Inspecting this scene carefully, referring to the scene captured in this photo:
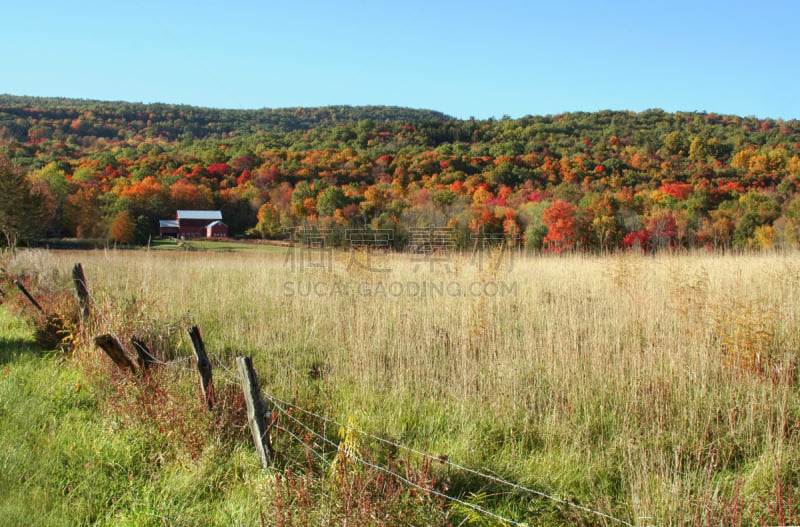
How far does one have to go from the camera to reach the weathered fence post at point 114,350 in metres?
3.62

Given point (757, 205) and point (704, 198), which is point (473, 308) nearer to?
point (757, 205)

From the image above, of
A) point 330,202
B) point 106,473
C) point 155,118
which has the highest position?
point 155,118

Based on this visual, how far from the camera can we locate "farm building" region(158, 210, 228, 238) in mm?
30078

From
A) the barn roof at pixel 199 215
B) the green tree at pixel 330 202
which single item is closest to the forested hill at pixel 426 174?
the green tree at pixel 330 202

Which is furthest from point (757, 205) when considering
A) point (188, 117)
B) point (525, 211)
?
point (188, 117)

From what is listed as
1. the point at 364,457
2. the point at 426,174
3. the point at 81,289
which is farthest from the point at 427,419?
the point at 426,174

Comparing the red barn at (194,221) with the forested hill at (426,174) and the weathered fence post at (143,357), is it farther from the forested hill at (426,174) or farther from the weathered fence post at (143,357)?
the weathered fence post at (143,357)

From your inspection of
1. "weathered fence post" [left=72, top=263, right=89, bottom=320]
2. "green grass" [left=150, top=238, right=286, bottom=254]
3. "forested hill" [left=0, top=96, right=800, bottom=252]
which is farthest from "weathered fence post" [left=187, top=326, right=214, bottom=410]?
"green grass" [left=150, top=238, right=286, bottom=254]

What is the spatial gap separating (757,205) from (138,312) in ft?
112

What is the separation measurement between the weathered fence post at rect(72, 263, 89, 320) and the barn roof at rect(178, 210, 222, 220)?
88.0ft

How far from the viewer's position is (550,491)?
9.68 feet

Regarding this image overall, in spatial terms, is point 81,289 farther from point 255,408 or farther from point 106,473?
point 255,408

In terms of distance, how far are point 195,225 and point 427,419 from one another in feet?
101

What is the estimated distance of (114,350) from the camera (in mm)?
3773
